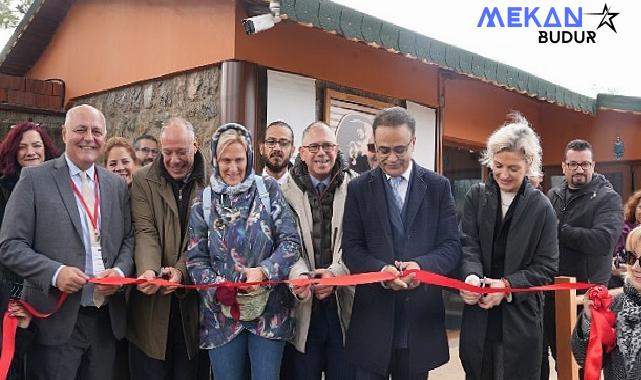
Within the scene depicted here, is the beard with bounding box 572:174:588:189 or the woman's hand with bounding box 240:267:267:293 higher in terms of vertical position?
the beard with bounding box 572:174:588:189

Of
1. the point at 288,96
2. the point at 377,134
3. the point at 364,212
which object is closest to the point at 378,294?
the point at 364,212

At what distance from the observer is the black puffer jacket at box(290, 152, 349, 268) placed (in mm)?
3475

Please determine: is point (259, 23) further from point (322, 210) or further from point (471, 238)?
point (471, 238)

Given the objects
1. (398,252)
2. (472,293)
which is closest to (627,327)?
(472,293)

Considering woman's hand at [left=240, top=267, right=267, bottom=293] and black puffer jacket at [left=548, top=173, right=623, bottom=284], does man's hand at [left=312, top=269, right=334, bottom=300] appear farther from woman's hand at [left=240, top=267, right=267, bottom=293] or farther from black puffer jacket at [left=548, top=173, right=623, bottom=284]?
black puffer jacket at [left=548, top=173, right=623, bottom=284]

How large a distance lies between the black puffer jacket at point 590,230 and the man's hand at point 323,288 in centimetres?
200

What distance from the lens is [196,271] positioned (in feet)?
10.5

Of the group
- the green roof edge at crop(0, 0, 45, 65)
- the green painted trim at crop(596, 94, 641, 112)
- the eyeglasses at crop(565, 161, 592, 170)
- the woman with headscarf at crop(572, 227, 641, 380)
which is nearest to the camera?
the woman with headscarf at crop(572, 227, 641, 380)

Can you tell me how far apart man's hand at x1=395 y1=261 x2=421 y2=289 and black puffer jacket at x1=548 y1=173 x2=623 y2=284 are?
1.87 meters

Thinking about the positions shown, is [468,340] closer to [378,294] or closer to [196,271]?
[378,294]

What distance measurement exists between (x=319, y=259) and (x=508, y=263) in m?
1.06

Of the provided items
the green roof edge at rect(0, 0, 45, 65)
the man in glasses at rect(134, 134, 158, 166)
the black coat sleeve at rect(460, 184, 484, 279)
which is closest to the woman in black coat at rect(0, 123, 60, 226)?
the man in glasses at rect(134, 134, 158, 166)

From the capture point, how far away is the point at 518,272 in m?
3.08

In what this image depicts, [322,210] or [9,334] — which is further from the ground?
[322,210]
